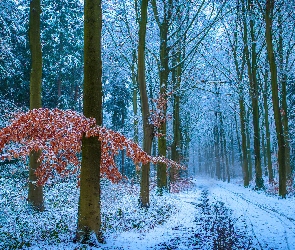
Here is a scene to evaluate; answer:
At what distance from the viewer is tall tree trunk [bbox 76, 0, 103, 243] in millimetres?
7738

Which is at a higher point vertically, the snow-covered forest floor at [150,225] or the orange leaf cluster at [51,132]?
the orange leaf cluster at [51,132]

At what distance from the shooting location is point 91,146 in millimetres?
7859

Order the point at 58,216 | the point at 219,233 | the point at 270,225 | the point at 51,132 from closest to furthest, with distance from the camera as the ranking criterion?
the point at 51,132
the point at 219,233
the point at 270,225
the point at 58,216

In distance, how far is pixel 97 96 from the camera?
8102 millimetres

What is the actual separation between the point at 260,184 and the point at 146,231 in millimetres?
16933

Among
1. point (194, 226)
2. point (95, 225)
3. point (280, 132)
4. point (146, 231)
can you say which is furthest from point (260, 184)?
point (95, 225)

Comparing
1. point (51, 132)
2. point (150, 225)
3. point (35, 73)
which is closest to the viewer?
point (51, 132)

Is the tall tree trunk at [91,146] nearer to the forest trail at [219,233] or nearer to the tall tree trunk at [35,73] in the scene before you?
the forest trail at [219,233]

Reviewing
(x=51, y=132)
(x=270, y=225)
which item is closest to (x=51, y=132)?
(x=51, y=132)

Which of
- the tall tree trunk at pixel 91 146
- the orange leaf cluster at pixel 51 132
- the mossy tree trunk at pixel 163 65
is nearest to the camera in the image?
the orange leaf cluster at pixel 51 132

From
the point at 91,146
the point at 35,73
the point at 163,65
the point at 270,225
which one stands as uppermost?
the point at 163,65

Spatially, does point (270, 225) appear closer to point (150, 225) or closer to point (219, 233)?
point (219, 233)

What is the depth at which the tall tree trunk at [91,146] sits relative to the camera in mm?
7738

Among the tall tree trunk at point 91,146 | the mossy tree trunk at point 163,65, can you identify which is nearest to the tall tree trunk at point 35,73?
the tall tree trunk at point 91,146
